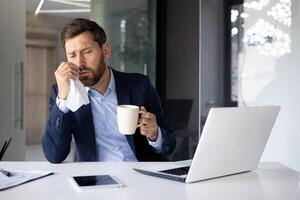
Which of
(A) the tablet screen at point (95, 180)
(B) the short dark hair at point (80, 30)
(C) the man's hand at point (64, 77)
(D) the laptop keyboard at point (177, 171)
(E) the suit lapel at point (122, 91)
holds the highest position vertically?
(B) the short dark hair at point (80, 30)

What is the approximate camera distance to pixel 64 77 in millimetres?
1423

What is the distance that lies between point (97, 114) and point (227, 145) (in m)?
0.69

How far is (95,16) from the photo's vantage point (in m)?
3.84

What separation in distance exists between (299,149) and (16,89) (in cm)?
230

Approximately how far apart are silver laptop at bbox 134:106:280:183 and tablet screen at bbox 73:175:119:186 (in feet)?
0.50

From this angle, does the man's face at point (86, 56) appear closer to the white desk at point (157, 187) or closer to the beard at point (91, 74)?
the beard at point (91, 74)

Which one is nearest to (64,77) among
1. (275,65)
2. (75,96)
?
(75,96)

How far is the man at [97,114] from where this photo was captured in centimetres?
152

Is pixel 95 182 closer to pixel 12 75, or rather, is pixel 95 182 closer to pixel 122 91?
pixel 122 91

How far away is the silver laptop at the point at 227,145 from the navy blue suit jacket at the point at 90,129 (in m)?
0.37

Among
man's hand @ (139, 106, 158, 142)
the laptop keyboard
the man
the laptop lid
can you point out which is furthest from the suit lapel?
the laptop lid

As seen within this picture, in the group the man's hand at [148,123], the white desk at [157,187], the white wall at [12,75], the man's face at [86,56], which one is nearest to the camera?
the white desk at [157,187]

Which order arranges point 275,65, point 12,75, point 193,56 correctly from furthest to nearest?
point 193,56
point 12,75
point 275,65

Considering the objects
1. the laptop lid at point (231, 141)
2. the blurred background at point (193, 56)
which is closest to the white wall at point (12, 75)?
the blurred background at point (193, 56)
